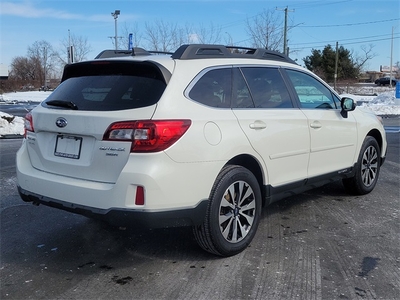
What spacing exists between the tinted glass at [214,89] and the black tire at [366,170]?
252 cm

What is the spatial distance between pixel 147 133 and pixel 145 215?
605 mm

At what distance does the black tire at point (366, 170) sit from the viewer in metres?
→ 5.87

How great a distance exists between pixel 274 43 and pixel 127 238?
24.6 meters

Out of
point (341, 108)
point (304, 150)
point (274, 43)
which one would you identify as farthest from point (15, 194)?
point (274, 43)

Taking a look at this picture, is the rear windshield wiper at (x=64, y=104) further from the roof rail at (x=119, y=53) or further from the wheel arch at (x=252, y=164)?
the wheel arch at (x=252, y=164)

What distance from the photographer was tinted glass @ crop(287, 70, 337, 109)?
4992 mm

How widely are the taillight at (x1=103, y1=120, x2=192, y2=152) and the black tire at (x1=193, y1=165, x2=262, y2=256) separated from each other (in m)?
0.60

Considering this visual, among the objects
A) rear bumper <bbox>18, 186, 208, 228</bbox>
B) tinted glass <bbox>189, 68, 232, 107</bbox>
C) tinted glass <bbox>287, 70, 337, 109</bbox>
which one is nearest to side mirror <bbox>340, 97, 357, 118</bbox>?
tinted glass <bbox>287, 70, 337, 109</bbox>

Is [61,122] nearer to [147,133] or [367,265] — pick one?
[147,133]

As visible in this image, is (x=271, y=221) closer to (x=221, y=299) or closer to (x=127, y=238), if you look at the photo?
(x=127, y=238)

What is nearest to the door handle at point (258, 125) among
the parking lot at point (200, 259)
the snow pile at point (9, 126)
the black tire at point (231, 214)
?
the black tire at point (231, 214)

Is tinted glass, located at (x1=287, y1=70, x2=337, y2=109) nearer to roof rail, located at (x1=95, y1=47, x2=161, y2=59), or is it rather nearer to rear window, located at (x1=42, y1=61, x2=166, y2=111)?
roof rail, located at (x1=95, y1=47, x2=161, y2=59)

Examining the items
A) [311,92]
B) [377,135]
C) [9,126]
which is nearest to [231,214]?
[311,92]

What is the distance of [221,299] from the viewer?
10.6 feet
